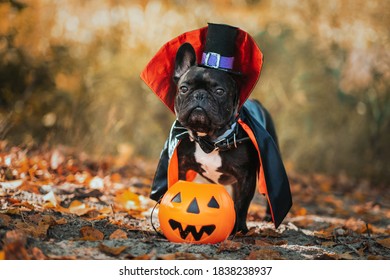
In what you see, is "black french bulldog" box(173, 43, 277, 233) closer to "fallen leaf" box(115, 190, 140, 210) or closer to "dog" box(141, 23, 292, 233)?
"dog" box(141, 23, 292, 233)

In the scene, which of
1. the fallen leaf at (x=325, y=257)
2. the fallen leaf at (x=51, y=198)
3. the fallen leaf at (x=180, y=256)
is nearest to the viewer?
the fallen leaf at (x=180, y=256)

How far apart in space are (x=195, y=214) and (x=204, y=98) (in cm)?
80

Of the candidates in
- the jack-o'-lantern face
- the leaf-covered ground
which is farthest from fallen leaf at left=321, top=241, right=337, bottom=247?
the jack-o'-lantern face

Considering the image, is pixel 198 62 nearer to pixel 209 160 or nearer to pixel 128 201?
pixel 209 160

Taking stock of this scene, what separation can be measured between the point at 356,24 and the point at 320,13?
0.82 metres

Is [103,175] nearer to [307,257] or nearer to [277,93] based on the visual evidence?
[307,257]

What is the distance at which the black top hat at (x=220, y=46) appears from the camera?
143 inches

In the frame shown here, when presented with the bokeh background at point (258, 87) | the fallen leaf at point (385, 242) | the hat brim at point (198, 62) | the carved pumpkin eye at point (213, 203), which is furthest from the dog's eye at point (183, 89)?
the bokeh background at point (258, 87)

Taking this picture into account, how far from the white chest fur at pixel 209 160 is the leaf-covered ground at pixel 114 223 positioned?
500 mm

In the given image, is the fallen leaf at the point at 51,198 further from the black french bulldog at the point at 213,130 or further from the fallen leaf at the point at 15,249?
the fallen leaf at the point at 15,249

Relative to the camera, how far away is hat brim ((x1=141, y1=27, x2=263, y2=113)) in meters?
3.72

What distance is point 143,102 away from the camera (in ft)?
29.2

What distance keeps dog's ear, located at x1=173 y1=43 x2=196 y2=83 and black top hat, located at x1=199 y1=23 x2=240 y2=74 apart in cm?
10

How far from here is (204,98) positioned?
3.53m
